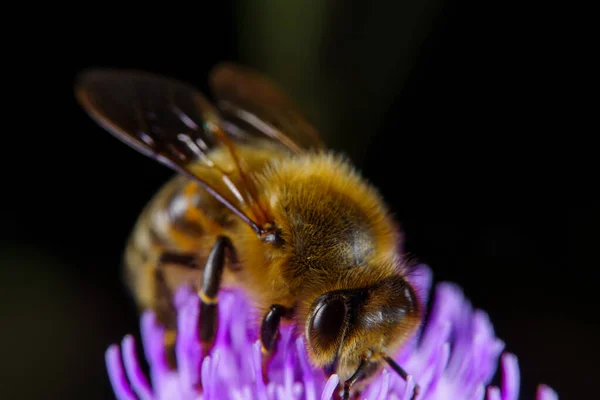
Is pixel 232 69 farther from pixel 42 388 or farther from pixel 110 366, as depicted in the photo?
pixel 42 388

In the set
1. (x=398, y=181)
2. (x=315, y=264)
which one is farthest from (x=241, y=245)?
Result: (x=398, y=181)

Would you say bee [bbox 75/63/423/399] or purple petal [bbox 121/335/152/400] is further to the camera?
purple petal [bbox 121/335/152/400]

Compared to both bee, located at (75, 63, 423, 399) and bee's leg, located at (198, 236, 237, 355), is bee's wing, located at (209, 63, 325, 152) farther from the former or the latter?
bee's leg, located at (198, 236, 237, 355)

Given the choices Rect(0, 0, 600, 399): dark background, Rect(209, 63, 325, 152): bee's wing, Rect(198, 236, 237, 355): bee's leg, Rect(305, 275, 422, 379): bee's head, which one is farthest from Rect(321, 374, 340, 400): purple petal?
Rect(0, 0, 600, 399): dark background

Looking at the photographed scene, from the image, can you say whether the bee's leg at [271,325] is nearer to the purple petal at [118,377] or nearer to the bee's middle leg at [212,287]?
the bee's middle leg at [212,287]

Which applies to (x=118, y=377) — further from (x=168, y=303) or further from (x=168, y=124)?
(x=168, y=124)

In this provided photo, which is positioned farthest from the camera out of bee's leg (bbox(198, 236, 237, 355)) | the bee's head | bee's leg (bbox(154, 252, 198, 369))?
bee's leg (bbox(154, 252, 198, 369))
